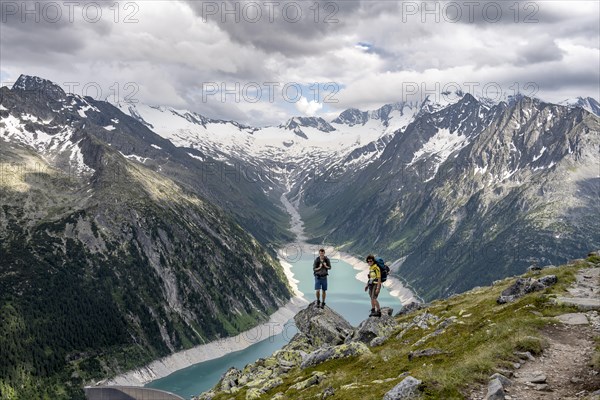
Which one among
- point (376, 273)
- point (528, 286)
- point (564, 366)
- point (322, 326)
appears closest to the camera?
point (564, 366)

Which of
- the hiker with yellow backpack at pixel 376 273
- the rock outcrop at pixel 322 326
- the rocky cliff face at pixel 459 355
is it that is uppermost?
the hiker with yellow backpack at pixel 376 273

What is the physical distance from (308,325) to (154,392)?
116281mm

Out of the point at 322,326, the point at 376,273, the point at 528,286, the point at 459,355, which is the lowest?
the point at 322,326

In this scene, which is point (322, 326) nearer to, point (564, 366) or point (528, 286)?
point (528, 286)

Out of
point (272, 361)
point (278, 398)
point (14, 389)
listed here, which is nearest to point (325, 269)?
point (272, 361)

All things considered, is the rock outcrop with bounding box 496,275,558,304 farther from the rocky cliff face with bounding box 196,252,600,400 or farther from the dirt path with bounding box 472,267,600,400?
the dirt path with bounding box 472,267,600,400

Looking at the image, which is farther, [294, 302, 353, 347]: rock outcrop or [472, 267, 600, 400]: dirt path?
[294, 302, 353, 347]: rock outcrop

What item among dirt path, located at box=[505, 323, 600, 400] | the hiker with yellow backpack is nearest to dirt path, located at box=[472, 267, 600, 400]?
dirt path, located at box=[505, 323, 600, 400]

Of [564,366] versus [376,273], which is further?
[376,273]

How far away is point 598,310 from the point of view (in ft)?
111

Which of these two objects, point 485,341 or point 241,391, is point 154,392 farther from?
point 485,341

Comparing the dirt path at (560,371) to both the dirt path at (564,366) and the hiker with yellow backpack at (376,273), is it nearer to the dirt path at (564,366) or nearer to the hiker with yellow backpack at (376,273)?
the dirt path at (564,366)

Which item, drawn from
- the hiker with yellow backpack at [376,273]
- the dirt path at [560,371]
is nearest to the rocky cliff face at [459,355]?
the dirt path at [560,371]

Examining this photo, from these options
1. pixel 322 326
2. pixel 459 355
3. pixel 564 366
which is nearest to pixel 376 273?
pixel 322 326
